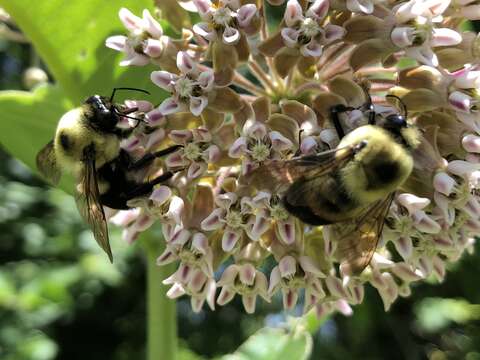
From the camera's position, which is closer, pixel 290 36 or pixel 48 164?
pixel 290 36

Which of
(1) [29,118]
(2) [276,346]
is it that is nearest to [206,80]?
(1) [29,118]

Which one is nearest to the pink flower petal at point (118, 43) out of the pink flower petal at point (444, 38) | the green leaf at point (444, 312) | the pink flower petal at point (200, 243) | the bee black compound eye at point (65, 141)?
the bee black compound eye at point (65, 141)

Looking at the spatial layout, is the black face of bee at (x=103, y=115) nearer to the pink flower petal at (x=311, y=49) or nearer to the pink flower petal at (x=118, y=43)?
the pink flower petal at (x=118, y=43)

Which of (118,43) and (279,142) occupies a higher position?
(118,43)

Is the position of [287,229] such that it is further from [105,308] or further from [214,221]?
[105,308]

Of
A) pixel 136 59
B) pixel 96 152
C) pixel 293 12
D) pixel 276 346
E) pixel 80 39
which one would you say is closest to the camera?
pixel 293 12

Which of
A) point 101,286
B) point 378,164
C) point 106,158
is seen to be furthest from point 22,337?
point 378,164

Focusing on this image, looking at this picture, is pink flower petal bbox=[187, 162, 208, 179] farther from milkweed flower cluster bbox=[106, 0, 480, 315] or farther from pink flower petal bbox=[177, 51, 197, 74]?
pink flower petal bbox=[177, 51, 197, 74]

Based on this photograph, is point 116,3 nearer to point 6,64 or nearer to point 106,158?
point 106,158
